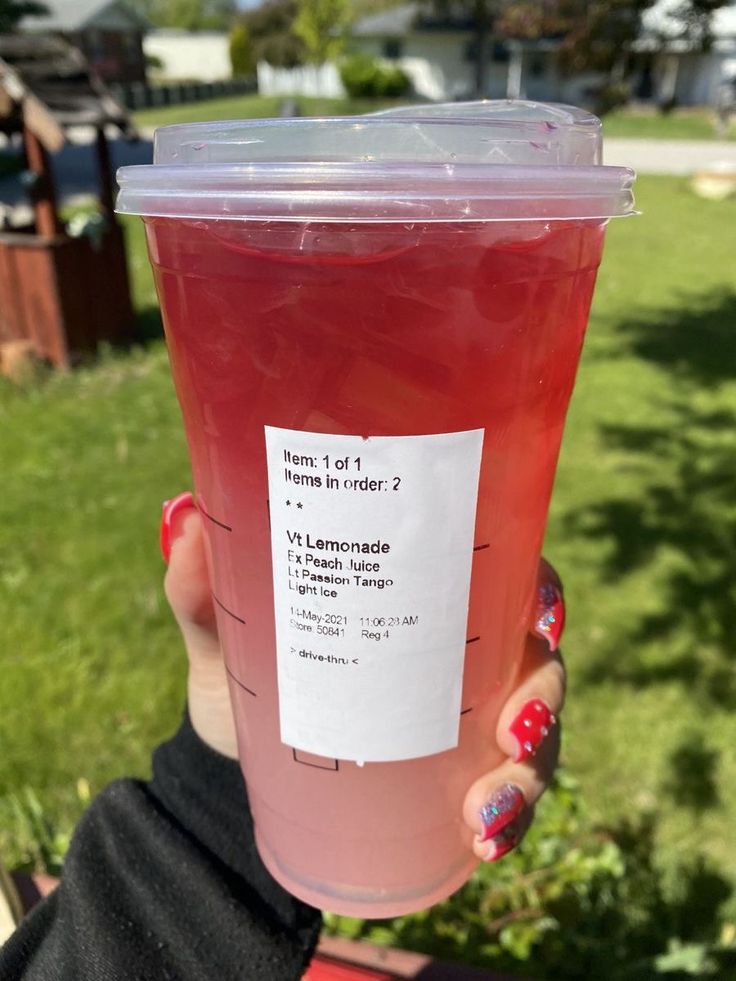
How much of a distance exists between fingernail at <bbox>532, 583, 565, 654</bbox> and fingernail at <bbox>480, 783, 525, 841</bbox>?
0.65 feet

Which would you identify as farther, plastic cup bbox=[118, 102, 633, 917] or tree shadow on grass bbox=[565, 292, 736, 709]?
tree shadow on grass bbox=[565, 292, 736, 709]

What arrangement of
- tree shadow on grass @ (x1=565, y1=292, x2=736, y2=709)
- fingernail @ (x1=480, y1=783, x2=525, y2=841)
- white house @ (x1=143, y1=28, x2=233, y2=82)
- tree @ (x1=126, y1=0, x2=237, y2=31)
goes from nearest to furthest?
fingernail @ (x1=480, y1=783, x2=525, y2=841) → tree shadow on grass @ (x1=565, y1=292, x2=736, y2=709) → white house @ (x1=143, y1=28, x2=233, y2=82) → tree @ (x1=126, y1=0, x2=237, y2=31)

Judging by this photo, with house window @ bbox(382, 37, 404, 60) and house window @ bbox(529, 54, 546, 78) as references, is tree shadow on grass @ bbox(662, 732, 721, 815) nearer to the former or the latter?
house window @ bbox(529, 54, 546, 78)

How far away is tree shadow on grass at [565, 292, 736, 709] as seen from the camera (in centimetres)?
290

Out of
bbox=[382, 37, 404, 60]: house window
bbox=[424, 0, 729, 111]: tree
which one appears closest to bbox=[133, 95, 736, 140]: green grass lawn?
bbox=[382, 37, 404, 60]: house window

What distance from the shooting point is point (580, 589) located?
10.7ft

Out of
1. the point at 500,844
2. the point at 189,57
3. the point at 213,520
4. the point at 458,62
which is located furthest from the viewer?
the point at 189,57

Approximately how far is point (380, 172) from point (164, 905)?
0.92 meters

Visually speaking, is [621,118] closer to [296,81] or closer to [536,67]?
[536,67]

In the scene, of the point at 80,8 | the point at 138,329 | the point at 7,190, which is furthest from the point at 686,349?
the point at 80,8

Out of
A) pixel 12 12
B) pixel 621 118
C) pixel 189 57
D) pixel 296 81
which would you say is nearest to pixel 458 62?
pixel 296 81

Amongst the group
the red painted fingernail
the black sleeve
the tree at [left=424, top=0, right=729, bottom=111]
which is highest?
the tree at [left=424, top=0, right=729, bottom=111]

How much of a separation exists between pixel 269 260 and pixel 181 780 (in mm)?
862

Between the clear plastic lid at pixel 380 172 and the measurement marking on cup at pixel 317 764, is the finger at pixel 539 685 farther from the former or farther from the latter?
the clear plastic lid at pixel 380 172
